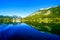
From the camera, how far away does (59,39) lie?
3016cm

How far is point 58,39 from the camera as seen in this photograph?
3017 centimetres

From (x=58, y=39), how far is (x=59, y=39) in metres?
0.21
